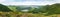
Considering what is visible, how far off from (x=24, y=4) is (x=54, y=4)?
0.26 meters

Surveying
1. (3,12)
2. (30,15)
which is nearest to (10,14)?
(3,12)

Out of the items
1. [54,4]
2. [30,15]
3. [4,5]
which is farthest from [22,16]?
[54,4]

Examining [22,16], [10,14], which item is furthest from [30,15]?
[10,14]

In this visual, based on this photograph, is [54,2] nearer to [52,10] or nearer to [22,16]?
[52,10]

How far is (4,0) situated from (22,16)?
0.21m

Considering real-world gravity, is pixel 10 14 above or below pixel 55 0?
below

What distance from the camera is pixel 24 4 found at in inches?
36.3

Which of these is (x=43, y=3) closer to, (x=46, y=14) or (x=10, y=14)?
(x=46, y=14)

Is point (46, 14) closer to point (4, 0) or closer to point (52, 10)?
point (52, 10)

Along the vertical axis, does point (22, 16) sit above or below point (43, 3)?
below

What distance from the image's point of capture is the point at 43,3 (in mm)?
918

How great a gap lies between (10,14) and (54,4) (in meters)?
0.39

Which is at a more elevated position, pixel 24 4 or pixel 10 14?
pixel 24 4

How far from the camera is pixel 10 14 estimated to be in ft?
3.03
